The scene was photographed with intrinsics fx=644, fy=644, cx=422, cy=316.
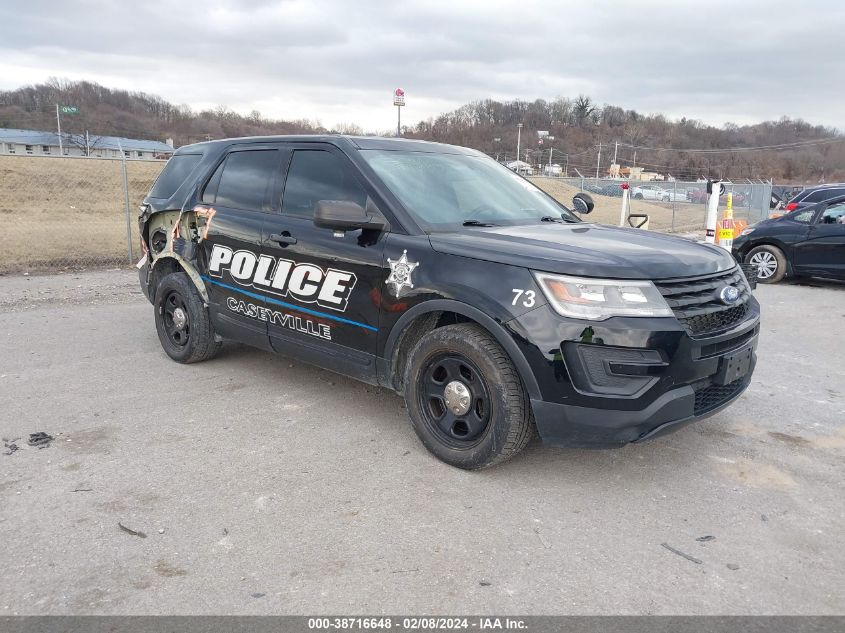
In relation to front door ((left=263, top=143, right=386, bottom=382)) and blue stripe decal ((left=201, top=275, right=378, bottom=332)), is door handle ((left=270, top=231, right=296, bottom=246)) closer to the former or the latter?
front door ((left=263, top=143, right=386, bottom=382))

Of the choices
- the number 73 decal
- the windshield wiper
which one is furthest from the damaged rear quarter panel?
the number 73 decal

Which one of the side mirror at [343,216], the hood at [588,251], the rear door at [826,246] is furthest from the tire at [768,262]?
the side mirror at [343,216]

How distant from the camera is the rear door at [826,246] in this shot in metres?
9.97

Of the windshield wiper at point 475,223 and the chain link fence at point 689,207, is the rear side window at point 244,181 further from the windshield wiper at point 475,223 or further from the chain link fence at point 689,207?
the chain link fence at point 689,207

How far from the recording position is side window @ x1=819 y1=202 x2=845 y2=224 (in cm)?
998

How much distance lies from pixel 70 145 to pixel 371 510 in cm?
8605

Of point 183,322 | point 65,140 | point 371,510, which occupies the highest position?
point 65,140

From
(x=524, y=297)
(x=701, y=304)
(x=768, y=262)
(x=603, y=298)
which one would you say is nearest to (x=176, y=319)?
(x=524, y=297)

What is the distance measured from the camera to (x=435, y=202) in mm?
4047

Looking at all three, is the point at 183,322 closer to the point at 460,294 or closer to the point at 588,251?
the point at 460,294

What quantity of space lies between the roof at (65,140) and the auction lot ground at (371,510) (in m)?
77.2

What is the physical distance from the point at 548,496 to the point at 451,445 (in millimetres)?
597

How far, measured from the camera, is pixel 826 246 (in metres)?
10.1

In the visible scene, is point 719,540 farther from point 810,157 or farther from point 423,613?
point 810,157
